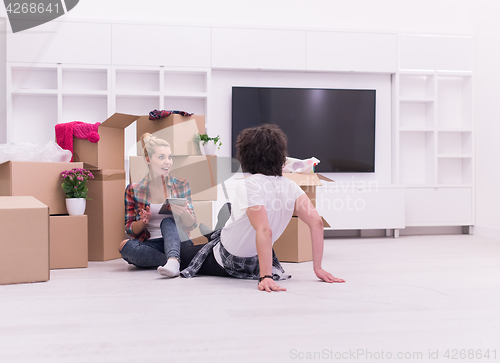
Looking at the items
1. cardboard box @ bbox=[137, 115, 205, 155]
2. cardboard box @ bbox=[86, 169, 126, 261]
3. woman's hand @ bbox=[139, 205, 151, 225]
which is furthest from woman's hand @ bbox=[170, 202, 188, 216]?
cardboard box @ bbox=[86, 169, 126, 261]

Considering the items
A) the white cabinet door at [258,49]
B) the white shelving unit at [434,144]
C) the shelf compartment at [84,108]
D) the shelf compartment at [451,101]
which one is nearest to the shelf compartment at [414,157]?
the white shelving unit at [434,144]

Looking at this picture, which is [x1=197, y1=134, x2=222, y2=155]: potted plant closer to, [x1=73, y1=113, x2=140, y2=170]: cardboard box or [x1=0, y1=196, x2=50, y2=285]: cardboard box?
[x1=73, y1=113, x2=140, y2=170]: cardboard box

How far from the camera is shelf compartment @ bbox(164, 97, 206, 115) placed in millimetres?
3973

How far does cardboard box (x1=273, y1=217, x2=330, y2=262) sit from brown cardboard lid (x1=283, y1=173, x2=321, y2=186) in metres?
0.24

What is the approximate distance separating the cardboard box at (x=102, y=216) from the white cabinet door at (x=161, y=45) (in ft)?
4.64

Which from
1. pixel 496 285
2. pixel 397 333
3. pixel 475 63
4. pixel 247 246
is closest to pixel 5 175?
pixel 247 246

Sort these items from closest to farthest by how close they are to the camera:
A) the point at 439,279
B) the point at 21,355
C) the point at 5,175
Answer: the point at 21,355
the point at 439,279
the point at 5,175

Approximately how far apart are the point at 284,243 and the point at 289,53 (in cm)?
198

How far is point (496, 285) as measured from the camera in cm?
198

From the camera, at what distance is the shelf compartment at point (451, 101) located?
4.37 meters

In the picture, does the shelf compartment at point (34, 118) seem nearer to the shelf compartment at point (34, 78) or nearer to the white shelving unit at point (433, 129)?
the shelf compartment at point (34, 78)

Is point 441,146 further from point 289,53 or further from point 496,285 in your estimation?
point 496,285

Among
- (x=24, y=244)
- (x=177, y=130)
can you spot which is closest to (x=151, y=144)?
(x=177, y=130)

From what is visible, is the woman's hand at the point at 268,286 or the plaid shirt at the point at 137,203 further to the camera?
the plaid shirt at the point at 137,203
